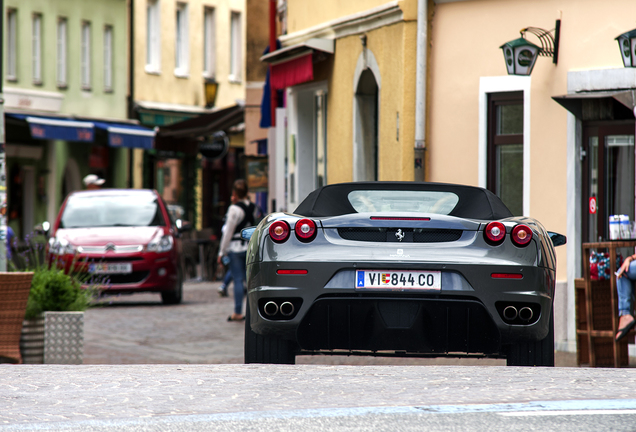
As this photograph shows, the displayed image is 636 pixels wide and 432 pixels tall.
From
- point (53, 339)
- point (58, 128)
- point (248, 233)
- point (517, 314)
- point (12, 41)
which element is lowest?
point (53, 339)

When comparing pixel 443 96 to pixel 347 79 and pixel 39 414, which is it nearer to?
pixel 347 79

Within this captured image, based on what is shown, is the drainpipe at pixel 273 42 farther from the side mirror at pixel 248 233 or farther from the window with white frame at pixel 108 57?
the window with white frame at pixel 108 57

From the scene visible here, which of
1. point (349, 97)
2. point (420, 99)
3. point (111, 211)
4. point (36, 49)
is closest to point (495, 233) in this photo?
point (420, 99)

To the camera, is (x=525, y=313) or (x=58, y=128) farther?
(x=58, y=128)

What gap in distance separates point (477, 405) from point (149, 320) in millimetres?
10848

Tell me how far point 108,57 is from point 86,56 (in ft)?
3.38

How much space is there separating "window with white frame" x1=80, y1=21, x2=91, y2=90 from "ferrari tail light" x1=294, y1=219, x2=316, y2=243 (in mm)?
30408

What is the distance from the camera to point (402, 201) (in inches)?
343

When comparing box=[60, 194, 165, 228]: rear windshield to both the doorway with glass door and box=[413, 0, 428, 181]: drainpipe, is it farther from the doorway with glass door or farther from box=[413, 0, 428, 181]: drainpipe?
the doorway with glass door

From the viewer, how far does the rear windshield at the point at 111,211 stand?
768 inches

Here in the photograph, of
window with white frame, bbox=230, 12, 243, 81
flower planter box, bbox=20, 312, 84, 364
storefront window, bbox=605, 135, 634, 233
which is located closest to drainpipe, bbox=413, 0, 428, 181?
storefront window, bbox=605, 135, 634, 233

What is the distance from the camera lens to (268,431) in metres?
5.50

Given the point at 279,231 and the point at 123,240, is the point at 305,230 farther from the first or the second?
the point at 123,240

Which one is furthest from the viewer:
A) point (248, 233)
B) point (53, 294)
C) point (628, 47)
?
point (628, 47)
